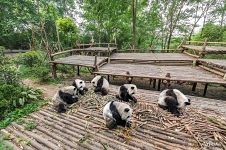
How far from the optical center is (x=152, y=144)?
4.61 metres

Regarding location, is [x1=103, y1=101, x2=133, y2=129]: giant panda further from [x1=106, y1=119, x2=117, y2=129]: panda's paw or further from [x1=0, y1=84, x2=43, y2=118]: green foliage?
[x1=0, y1=84, x2=43, y2=118]: green foliage

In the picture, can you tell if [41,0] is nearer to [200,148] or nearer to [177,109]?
[177,109]

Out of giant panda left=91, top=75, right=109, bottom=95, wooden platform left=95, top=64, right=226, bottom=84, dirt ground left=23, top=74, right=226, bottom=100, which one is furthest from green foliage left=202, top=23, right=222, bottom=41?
giant panda left=91, top=75, right=109, bottom=95

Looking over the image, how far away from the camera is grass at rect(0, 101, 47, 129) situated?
6.23 m

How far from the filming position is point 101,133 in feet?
16.7

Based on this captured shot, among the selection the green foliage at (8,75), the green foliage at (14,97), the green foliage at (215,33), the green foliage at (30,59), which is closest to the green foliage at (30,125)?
the green foliage at (14,97)

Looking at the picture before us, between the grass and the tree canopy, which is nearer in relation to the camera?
the grass

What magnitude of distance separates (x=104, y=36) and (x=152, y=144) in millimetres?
17506

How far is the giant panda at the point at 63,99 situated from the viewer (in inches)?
255

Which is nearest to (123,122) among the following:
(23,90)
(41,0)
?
(23,90)

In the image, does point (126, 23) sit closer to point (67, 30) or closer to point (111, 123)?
point (67, 30)

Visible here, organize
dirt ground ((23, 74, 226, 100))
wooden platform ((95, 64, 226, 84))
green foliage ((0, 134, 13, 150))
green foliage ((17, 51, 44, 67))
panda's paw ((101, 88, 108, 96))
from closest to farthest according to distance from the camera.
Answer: green foliage ((0, 134, 13, 150))
panda's paw ((101, 88, 108, 96))
wooden platform ((95, 64, 226, 84))
dirt ground ((23, 74, 226, 100))
green foliage ((17, 51, 44, 67))

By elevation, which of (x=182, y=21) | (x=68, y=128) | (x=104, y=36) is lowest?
(x=68, y=128)

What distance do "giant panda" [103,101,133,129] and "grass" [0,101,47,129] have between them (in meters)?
3.17
